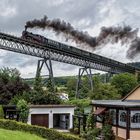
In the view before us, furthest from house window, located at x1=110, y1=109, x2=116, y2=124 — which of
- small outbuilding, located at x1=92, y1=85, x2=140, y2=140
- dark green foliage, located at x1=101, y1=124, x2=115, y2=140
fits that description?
dark green foliage, located at x1=101, y1=124, x2=115, y2=140

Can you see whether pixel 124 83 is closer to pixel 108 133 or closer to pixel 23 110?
pixel 23 110

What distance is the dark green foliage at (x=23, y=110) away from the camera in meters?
40.6

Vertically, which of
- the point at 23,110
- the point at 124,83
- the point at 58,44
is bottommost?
the point at 23,110

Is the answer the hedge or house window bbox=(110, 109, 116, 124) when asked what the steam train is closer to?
house window bbox=(110, 109, 116, 124)

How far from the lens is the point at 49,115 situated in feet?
141

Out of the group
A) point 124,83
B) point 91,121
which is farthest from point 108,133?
point 124,83

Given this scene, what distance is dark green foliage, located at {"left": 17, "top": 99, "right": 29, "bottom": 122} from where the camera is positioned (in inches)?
1599

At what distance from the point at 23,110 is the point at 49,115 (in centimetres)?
350

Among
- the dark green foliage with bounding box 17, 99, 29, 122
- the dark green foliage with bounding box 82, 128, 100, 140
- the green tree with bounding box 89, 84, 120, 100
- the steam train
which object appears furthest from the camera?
the green tree with bounding box 89, 84, 120, 100

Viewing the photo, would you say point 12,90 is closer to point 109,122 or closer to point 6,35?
point 6,35

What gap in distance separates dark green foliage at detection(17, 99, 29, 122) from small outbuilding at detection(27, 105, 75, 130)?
36.4 inches

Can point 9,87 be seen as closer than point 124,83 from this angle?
Yes

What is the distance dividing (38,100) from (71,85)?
7983 centimetres

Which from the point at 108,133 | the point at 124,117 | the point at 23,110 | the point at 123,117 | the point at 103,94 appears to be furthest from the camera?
the point at 103,94
